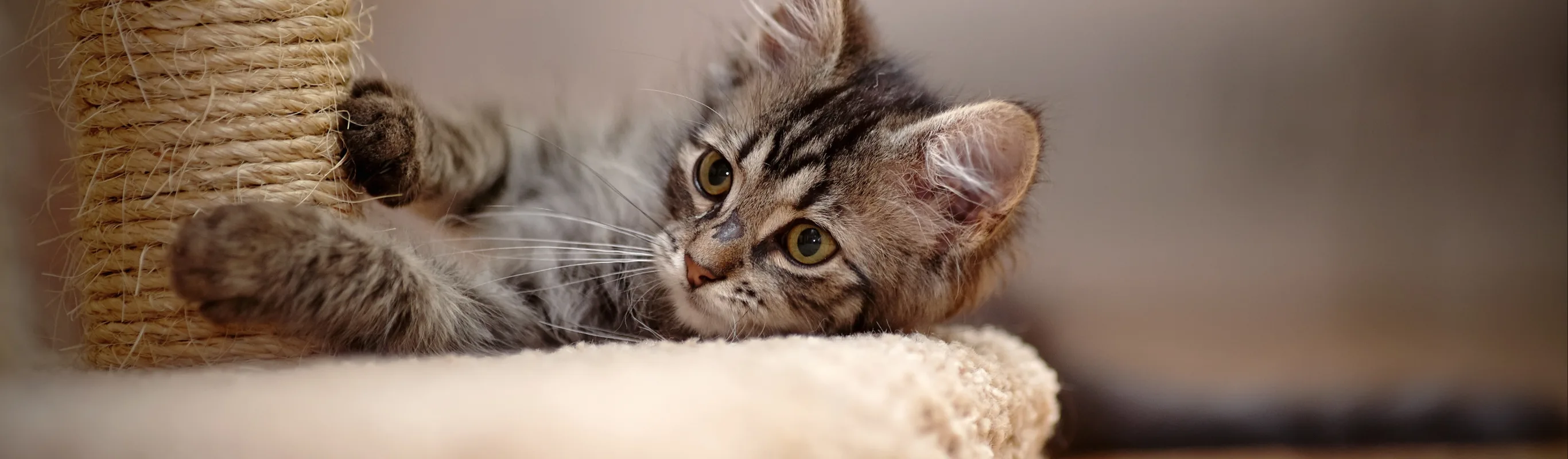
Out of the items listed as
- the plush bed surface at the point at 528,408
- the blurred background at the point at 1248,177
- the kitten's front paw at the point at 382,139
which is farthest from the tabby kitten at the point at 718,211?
the blurred background at the point at 1248,177

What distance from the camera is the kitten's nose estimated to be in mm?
1050

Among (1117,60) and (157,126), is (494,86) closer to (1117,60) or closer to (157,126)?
(157,126)

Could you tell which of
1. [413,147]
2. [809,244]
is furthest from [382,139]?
[809,244]

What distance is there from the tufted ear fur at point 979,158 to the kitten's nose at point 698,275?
0.30 metres

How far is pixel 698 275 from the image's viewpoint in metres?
1.06

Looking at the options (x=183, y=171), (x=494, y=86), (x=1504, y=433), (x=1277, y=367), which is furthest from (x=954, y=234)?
(x=1504, y=433)

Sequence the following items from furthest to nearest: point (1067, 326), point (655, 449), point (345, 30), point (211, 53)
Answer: point (1067, 326), point (345, 30), point (211, 53), point (655, 449)

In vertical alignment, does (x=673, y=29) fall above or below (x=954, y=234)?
above

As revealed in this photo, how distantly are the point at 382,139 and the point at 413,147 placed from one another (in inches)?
1.7

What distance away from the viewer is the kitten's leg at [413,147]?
3.37 ft

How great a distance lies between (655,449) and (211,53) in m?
0.76

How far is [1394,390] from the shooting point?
1.87 meters

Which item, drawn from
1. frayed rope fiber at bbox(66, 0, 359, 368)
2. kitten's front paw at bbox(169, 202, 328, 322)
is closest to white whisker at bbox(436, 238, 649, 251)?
frayed rope fiber at bbox(66, 0, 359, 368)

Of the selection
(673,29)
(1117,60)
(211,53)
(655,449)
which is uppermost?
(1117,60)
